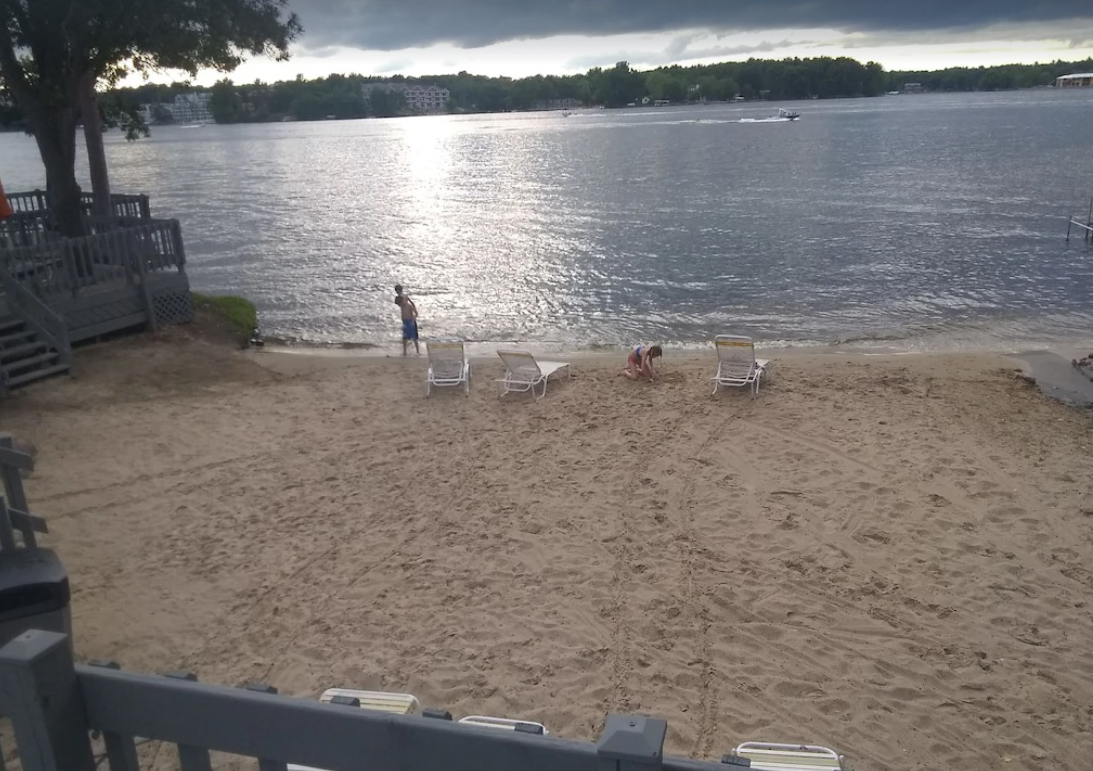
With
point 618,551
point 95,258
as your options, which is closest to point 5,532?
point 618,551

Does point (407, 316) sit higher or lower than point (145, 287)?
lower

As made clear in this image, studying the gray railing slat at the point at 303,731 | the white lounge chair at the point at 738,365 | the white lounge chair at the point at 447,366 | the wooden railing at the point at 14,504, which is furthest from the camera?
the white lounge chair at the point at 447,366

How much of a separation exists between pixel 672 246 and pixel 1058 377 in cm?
2180

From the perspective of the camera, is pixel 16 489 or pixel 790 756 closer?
pixel 790 756

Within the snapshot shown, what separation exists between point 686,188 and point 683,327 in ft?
123

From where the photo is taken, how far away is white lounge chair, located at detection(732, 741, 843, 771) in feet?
16.7

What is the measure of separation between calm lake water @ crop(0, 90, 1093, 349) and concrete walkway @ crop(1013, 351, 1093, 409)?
92.6 inches

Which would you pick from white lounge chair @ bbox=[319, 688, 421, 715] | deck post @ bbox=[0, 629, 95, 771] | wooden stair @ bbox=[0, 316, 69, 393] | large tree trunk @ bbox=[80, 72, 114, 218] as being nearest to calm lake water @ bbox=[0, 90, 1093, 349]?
large tree trunk @ bbox=[80, 72, 114, 218]

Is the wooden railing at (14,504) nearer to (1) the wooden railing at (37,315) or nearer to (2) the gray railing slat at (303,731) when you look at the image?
(2) the gray railing slat at (303,731)

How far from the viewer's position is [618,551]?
8852mm

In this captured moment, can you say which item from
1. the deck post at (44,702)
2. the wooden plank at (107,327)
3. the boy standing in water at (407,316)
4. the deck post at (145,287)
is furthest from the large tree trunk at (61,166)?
the deck post at (44,702)

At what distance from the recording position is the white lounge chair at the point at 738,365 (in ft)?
46.3

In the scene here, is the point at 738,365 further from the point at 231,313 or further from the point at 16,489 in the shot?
the point at 231,313

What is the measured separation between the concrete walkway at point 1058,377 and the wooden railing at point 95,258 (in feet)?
55.3
